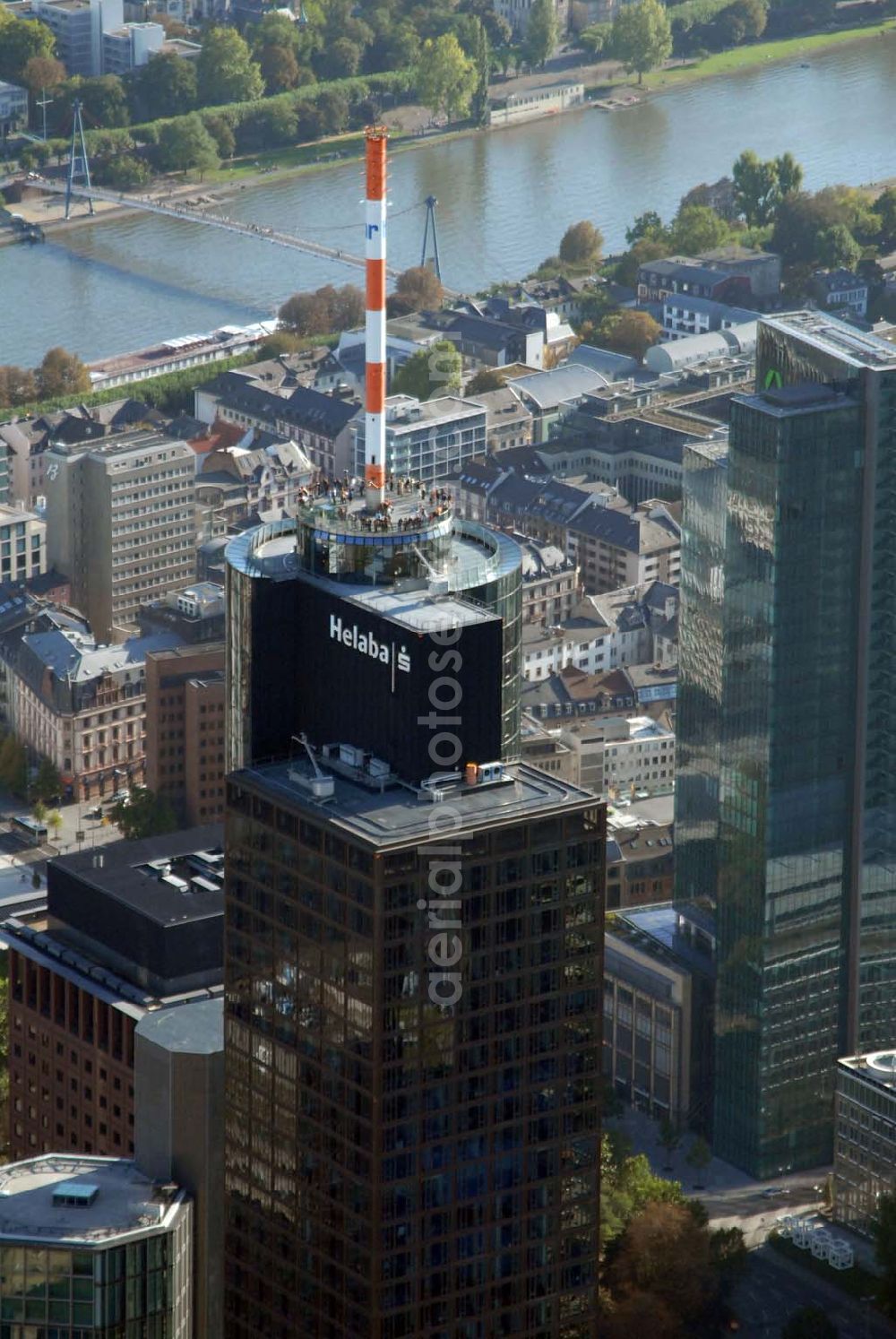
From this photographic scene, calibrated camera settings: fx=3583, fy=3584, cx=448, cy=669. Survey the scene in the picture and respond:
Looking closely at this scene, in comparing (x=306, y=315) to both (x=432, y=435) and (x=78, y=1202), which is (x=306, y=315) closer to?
(x=432, y=435)

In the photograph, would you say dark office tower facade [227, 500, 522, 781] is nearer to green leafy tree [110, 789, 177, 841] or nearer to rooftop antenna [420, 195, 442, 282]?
green leafy tree [110, 789, 177, 841]

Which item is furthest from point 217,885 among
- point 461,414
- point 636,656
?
point 461,414

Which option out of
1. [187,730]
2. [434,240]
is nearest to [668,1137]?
[187,730]

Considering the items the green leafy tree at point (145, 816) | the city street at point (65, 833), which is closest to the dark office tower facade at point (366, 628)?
the green leafy tree at point (145, 816)

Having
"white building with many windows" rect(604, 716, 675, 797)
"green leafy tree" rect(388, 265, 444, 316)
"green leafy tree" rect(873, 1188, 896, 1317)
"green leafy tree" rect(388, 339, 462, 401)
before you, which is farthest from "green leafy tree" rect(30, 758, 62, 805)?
"green leafy tree" rect(388, 265, 444, 316)

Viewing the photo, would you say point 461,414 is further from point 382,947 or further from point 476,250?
point 382,947

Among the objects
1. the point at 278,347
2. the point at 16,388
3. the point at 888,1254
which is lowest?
the point at 888,1254
